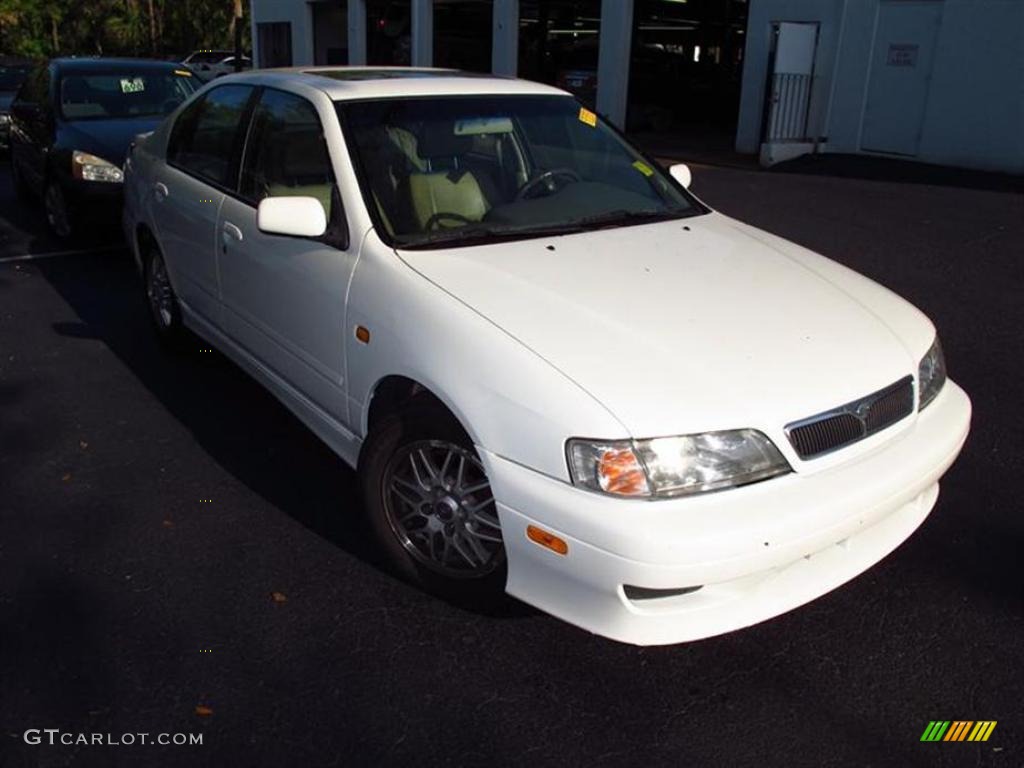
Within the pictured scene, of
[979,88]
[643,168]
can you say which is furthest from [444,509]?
[979,88]

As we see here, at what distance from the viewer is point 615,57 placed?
16922mm

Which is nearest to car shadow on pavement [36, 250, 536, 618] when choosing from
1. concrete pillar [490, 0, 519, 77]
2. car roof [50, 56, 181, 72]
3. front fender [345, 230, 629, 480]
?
front fender [345, 230, 629, 480]

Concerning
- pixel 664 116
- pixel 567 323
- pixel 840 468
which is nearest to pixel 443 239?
pixel 567 323

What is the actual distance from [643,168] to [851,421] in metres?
1.90

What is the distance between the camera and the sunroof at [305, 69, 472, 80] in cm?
403

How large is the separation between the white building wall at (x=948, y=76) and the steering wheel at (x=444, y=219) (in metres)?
11.6

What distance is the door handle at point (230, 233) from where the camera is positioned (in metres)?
4.00

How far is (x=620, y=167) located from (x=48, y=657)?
2.93 m

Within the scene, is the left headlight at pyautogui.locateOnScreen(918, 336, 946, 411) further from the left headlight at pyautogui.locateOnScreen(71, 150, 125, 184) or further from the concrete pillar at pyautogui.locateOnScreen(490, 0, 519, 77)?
the concrete pillar at pyautogui.locateOnScreen(490, 0, 519, 77)

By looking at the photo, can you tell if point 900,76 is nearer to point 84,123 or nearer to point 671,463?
point 84,123

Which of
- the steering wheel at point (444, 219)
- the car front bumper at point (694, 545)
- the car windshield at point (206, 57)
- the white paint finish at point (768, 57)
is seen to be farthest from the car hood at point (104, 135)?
the car windshield at point (206, 57)

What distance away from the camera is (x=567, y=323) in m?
2.76

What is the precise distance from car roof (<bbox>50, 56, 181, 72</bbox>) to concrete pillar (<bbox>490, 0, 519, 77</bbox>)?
10.6 m

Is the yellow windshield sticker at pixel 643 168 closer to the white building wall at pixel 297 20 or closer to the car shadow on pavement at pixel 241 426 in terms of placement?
the car shadow on pavement at pixel 241 426
